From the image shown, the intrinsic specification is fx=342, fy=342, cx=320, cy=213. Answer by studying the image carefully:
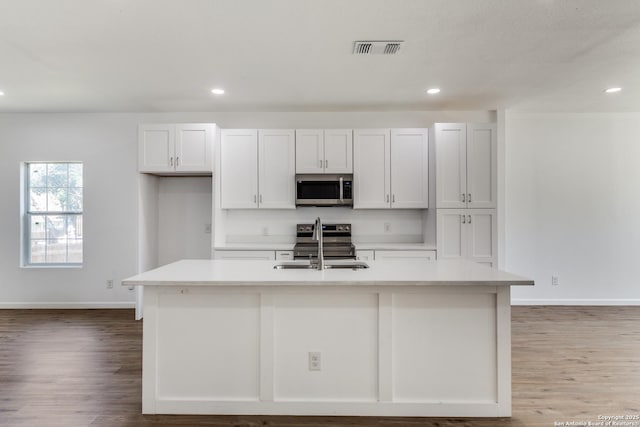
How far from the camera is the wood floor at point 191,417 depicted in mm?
2045

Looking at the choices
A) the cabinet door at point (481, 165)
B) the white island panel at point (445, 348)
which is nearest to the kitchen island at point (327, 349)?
the white island panel at point (445, 348)

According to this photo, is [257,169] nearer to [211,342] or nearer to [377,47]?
[377,47]

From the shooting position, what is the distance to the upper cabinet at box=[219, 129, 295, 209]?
412 centimetres

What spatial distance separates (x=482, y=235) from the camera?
3.96m

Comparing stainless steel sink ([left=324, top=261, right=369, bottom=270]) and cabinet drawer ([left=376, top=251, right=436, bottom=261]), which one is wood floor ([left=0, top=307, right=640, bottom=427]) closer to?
stainless steel sink ([left=324, top=261, right=369, bottom=270])

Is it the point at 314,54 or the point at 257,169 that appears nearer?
the point at 314,54

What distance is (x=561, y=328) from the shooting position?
3.62 m

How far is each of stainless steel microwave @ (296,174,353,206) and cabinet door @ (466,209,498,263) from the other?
4.67 feet

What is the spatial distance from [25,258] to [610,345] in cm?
672

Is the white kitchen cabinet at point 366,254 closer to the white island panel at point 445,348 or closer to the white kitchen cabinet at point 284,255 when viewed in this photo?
the white kitchen cabinet at point 284,255

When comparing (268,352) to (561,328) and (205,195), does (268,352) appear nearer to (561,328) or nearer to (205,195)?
(205,195)

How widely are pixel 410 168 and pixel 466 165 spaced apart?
0.63 m

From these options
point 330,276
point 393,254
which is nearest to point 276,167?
point 393,254

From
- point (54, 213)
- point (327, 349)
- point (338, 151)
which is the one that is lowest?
point (327, 349)
